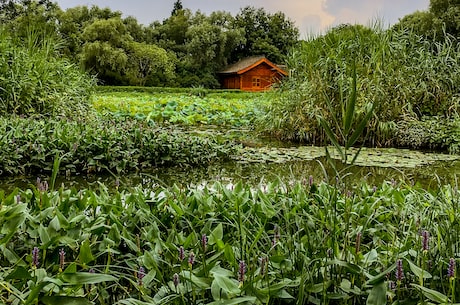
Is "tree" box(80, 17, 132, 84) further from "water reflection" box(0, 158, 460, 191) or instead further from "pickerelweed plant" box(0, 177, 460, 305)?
"pickerelweed plant" box(0, 177, 460, 305)

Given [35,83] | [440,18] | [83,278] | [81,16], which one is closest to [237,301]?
[83,278]

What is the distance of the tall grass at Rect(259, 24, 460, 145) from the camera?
5.99 metres

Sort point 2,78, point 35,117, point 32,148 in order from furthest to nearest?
point 35,117 → point 2,78 → point 32,148

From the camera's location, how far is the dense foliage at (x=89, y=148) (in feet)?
12.1

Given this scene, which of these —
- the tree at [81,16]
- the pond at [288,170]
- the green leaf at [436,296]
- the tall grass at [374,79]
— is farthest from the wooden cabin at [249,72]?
the green leaf at [436,296]

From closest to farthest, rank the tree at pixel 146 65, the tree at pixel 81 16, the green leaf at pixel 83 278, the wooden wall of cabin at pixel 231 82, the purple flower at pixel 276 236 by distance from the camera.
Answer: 1. the green leaf at pixel 83 278
2. the purple flower at pixel 276 236
3. the tree at pixel 146 65
4. the tree at pixel 81 16
5. the wooden wall of cabin at pixel 231 82

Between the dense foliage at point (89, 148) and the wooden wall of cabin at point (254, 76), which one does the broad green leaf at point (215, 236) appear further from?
the wooden wall of cabin at point (254, 76)

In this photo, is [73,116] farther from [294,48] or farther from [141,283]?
[141,283]

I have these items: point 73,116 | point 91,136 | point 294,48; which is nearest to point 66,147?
point 91,136

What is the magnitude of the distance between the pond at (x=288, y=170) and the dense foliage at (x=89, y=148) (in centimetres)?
11

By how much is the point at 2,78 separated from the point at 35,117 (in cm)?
61

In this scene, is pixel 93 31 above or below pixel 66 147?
above

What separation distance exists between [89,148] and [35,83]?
1522 mm

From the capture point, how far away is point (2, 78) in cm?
449
